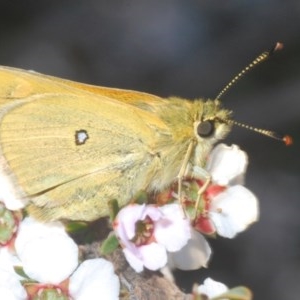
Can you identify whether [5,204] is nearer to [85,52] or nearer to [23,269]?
[23,269]

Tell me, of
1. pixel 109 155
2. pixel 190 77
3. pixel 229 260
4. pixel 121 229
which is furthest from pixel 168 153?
Result: pixel 190 77

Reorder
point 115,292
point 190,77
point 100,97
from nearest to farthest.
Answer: point 115,292, point 100,97, point 190,77

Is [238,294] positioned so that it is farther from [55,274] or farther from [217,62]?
[217,62]

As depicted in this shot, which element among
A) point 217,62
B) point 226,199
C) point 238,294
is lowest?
point 238,294

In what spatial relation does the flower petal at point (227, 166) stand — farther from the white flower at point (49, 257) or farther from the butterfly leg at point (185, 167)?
the white flower at point (49, 257)

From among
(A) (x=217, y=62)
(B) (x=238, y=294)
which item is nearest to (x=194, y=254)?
(B) (x=238, y=294)

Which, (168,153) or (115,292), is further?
(168,153)
